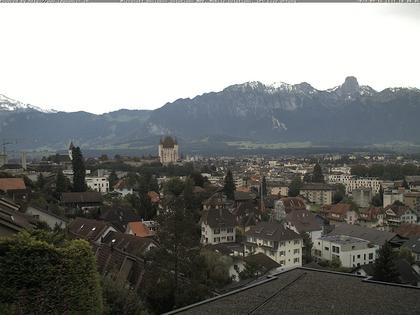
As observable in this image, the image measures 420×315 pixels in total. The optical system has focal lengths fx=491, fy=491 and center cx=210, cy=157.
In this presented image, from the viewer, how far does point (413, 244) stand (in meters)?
31.9

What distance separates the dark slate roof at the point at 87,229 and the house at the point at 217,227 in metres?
9.43

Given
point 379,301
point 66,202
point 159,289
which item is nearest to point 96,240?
point 159,289

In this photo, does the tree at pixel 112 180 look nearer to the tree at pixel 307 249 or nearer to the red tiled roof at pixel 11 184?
the red tiled roof at pixel 11 184

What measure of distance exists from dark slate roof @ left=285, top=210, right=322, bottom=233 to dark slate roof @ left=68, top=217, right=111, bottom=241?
1570 centimetres

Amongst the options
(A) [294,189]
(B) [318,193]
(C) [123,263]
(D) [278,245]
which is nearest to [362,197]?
(B) [318,193]

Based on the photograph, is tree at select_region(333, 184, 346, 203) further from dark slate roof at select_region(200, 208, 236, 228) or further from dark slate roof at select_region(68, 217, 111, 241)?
dark slate roof at select_region(68, 217, 111, 241)

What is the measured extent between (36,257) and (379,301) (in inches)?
250

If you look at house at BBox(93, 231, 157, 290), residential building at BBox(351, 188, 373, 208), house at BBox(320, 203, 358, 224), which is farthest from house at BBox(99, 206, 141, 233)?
residential building at BBox(351, 188, 373, 208)

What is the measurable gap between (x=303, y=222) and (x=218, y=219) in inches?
281

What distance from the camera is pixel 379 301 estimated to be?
852 centimetres

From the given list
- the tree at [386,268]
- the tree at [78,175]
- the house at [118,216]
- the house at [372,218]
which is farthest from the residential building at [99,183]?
the tree at [386,268]

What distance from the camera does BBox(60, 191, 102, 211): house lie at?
35.6 metres

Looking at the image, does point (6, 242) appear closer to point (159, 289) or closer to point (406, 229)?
point (159, 289)

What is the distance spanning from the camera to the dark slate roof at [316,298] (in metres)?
8.18
